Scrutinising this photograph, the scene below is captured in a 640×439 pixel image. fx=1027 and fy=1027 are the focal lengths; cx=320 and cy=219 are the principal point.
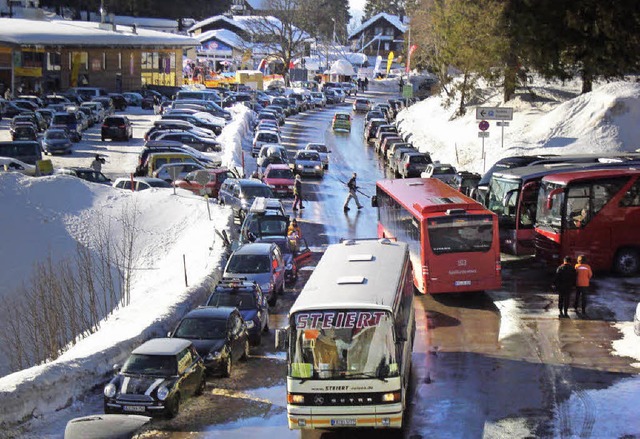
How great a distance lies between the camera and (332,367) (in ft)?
52.4

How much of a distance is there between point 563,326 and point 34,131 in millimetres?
42551

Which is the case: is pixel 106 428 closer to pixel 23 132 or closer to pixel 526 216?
pixel 526 216

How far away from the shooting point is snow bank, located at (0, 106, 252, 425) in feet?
76.3

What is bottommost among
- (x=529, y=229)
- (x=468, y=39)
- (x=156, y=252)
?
(x=156, y=252)

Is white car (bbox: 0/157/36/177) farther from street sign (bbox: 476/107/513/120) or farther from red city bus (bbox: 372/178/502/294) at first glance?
red city bus (bbox: 372/178/502/294)

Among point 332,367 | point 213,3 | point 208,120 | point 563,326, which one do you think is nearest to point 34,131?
point 208,120

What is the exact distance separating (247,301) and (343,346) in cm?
845

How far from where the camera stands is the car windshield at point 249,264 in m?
27.7

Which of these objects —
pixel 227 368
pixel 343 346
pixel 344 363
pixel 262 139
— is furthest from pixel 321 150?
pixel 344 363

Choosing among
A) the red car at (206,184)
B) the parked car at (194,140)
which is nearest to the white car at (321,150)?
the parked car at (194,140)

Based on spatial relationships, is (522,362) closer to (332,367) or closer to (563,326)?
(563,326)

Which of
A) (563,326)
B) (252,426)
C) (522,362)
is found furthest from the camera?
(563,326)

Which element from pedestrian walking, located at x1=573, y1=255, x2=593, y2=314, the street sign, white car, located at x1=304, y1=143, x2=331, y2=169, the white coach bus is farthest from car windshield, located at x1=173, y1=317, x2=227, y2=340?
white car, located at x1=304, y1=143, x2=331, y2=169

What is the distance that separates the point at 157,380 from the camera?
17984 millimetres
